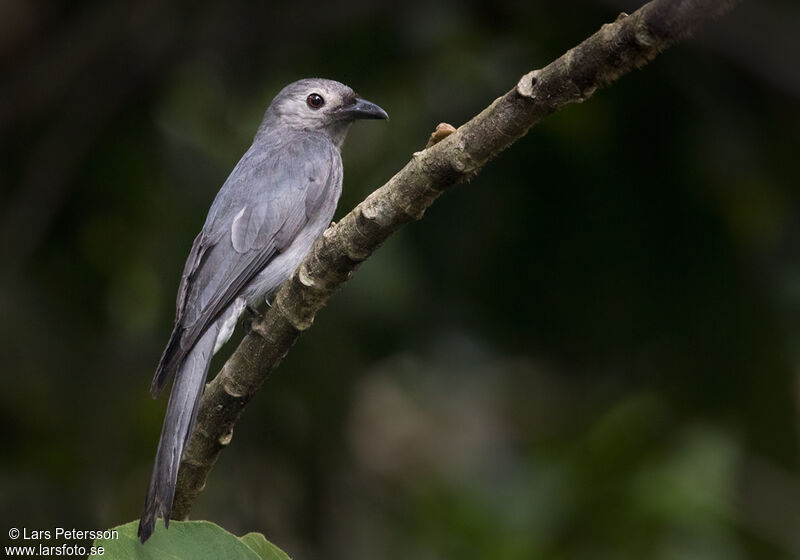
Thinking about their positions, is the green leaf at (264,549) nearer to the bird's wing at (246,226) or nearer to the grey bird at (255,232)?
the grey bird at (255,232)

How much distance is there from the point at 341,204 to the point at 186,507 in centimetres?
241

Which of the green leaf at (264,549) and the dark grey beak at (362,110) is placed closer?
the green leaf at (264,549)

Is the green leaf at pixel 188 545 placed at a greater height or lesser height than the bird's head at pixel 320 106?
lesser

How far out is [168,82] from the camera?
615 cm

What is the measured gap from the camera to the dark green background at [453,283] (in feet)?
16.7

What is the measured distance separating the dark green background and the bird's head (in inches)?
17.7

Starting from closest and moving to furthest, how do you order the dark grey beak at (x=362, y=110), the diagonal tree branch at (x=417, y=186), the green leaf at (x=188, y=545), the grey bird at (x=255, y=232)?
the diagonal tree branch at (x=417, y=186) → the green leaf at (x=188, y=545) → the grey bird at (x=255, y=232) → the dark grey beak at (x=362, y=110)

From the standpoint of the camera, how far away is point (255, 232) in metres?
4.11

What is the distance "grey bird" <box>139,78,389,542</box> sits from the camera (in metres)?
3.39

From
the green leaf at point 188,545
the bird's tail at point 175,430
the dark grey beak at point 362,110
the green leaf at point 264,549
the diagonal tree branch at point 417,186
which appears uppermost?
the dark grey beak at point 362,110

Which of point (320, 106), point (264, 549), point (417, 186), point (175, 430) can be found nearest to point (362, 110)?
point (320, 106)

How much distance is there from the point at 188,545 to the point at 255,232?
5.88 ft

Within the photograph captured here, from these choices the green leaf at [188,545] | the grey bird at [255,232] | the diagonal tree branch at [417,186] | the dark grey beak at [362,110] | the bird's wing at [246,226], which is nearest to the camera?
the diagonal tree branch at [417,186]

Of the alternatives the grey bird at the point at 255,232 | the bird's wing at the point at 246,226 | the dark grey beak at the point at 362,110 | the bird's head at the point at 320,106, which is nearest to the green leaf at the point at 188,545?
the grey bird at the point at 255,232
